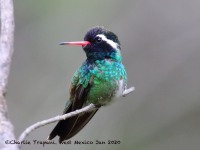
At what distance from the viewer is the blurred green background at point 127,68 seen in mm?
7672

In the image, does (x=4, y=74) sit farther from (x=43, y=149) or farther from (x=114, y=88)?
(x=43, y=149)

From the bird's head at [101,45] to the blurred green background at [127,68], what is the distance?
7.19ft

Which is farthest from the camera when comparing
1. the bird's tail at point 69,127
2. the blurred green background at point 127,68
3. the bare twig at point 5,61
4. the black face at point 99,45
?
the blurred green background at point 127,68

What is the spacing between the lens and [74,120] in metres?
4.73

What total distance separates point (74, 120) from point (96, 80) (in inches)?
16.9

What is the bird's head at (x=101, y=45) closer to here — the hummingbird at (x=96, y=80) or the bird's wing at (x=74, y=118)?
the hummingbird at (x=96, y=80)

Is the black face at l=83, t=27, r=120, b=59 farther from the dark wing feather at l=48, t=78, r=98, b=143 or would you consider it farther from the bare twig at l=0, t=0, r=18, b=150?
the bare twig at l=0, t=0, r=18, b=150

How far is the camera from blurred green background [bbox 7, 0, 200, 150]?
25.2 ft

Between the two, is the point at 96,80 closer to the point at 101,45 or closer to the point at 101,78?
the point at 101,78

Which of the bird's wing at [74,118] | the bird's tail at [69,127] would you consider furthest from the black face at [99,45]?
the bird's tail at [69,127]

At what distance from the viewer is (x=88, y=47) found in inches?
192

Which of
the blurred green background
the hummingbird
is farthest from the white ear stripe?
the blurred green background

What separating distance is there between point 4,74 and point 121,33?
16.5 feet

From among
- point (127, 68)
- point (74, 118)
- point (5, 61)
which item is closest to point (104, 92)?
point (74, 118)
